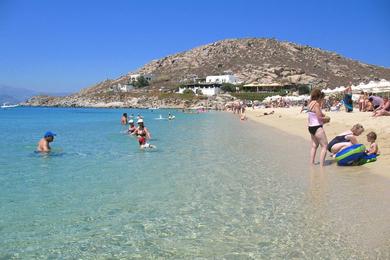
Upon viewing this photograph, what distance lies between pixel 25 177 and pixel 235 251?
7.50m

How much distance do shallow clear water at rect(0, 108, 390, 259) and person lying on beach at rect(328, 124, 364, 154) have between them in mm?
999

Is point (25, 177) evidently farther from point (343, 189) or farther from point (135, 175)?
point (343, 189)

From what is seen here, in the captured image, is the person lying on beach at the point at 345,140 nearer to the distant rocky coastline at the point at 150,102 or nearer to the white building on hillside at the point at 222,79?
the distant rocky coastline at the point at 150,102

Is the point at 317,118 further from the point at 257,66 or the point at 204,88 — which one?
the point at 257,66

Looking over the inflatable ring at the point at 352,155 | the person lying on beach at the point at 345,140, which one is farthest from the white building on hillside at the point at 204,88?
the inflatable ring at the point at 352,155

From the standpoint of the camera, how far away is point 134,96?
443 feet

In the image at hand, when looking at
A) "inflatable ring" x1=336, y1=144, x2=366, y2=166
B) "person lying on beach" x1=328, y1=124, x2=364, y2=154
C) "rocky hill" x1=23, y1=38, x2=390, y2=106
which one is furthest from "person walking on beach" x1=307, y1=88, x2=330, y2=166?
"rocky hill" x1=23, y1=38, x2=390, y2=106

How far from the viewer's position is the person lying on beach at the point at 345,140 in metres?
11.9

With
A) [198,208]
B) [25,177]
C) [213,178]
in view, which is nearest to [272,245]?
[198,208]

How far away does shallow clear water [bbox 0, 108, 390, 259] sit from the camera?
18.0 feet

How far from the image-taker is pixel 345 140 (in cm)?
1250

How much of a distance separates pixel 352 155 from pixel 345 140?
44.6 inches

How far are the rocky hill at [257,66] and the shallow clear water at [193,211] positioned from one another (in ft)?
407

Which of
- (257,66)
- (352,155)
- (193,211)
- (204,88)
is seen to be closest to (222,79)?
(204,88)
